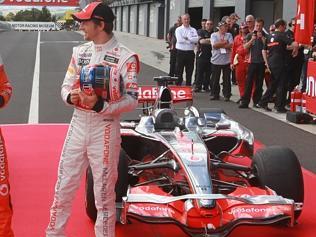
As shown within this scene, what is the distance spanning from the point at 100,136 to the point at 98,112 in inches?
7.3

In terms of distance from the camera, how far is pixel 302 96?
10523 mm

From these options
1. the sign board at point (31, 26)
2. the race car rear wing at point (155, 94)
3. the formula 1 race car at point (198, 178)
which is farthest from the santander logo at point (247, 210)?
the sign board at point (31, 26)

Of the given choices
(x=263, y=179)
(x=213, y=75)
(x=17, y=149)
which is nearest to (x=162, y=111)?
(x=263, y=179)

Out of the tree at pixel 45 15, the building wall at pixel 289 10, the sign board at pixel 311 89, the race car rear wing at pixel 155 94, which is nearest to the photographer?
the race car rear wing at pixel 155 94

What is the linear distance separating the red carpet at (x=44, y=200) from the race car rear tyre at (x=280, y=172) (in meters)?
0.32

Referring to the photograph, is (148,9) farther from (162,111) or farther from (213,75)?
(162,111)

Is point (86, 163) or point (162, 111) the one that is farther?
point (162, 111)

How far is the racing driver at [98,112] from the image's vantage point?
3973mm

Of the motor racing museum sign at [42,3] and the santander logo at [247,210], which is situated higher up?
the motor racing museum sign at [42,3]

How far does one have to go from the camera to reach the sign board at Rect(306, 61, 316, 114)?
9805 millimetres

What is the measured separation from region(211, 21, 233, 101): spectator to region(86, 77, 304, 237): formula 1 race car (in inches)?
241

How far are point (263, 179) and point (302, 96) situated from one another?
5.74 metres

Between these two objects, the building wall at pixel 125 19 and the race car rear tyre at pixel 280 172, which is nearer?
the race car rear tyre at pixel 280 172

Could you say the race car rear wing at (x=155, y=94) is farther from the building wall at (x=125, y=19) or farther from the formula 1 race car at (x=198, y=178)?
the building wall at (x=125, y=19)
